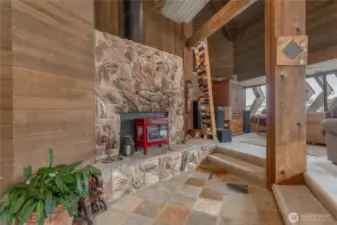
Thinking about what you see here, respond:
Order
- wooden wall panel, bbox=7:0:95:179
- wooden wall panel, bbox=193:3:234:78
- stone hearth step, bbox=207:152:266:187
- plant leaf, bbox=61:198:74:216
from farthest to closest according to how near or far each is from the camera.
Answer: wooden wall panel, bbox=193:3:234:78 → stone hearth step, bbox=207:152:266:187 → wooden wall panel, bbox=7:0:95:179 → plant leaf, bbox=61:198:74:216

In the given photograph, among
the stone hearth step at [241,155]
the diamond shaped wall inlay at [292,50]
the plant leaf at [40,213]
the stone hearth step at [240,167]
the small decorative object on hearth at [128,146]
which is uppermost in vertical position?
the diamond shaped wall inlay at [292,50]

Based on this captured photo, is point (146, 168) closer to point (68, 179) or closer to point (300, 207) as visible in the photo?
point (68, 179)

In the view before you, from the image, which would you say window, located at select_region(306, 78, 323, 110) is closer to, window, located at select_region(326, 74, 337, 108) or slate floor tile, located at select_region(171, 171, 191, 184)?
window, located at select_region(326, 74, 337, 108)

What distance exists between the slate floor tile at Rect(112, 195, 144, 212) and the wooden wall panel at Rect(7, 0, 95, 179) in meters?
0.71

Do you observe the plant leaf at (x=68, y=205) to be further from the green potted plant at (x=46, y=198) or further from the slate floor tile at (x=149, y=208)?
the slate floor tile at (x=149, y=208)

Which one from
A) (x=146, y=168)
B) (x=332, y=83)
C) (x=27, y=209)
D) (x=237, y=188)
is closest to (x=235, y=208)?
(x=237, y=188)

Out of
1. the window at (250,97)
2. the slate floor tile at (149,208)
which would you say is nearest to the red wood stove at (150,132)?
the slate floor tile at (149,208)

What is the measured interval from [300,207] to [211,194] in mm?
941

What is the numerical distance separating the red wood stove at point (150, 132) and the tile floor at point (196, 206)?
684mm

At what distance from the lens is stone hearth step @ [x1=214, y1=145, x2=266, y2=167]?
2.92 meters

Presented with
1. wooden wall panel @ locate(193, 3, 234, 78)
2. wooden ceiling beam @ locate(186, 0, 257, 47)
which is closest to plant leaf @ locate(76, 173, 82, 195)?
wooden ceiling beam @ locate(186, 0, 257, 47)

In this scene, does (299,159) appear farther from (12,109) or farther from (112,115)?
(12,109)

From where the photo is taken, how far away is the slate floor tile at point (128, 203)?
203 centimetres

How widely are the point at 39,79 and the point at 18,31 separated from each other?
0.44 m
